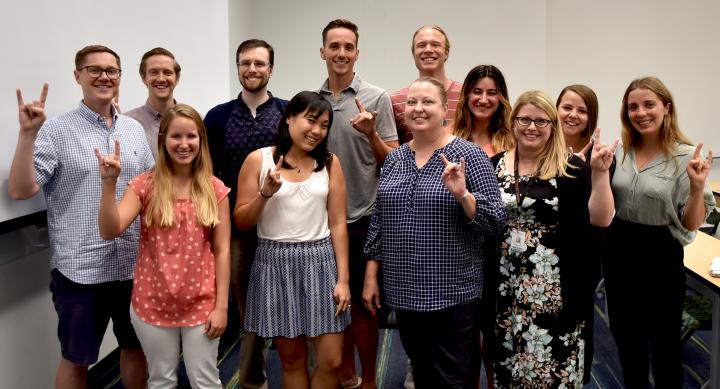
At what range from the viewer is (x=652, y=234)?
2.07 meters

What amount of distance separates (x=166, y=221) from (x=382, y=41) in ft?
10.9

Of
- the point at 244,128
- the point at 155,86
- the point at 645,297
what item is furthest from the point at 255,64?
the point at 645,297

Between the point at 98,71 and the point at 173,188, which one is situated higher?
the point at 98,71

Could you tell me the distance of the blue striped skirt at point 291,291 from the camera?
1.89m

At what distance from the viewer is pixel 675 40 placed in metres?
4.46

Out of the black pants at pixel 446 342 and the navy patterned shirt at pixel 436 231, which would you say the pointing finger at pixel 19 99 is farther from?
the black pants at pixel 446 342

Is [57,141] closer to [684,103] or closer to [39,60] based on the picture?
[39,60]

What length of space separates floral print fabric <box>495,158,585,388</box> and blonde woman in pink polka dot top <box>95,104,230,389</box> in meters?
1.03

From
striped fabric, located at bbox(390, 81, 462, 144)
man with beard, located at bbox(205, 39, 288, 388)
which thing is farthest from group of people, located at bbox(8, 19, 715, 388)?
striped fabric, located at bbox(390, 81, 462, 144)

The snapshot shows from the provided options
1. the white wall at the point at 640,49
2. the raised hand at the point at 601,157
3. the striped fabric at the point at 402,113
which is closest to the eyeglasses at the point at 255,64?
the striped fabric at the point at 402,113

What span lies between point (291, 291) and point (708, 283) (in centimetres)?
186

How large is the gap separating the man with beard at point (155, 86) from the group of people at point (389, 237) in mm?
298

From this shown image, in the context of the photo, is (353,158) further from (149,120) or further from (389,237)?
(149,120)

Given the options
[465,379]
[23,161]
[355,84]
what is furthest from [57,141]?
[465,379]
